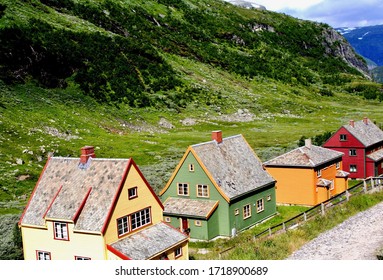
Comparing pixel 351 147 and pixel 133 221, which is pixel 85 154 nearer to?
pixel 133 221

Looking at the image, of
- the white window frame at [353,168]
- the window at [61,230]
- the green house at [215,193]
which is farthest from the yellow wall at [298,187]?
the window at [61,230]

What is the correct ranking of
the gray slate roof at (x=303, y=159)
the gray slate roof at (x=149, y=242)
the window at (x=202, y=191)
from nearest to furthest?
the gray slate roof at (x=149, y=242) < the window at (x=202, y=191) < the gray slate roof at (x=303, y=159)

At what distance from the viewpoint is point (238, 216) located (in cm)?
4616

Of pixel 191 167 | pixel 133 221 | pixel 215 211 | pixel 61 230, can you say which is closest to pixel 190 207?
pixel 215 211

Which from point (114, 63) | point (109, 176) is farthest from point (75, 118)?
point (109, 176)

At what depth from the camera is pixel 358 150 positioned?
229ft

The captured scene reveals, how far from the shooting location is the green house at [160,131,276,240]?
1766 inches

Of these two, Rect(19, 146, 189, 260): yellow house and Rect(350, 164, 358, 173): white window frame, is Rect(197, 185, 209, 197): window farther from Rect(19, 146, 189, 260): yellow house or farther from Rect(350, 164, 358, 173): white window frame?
Rect(350, 164, 358, 173): white window frame

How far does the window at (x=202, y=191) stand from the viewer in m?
46.2

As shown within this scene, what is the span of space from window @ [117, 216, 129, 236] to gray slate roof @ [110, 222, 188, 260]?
20.8 inches

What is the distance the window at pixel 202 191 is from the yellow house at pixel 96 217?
1002 centimetres

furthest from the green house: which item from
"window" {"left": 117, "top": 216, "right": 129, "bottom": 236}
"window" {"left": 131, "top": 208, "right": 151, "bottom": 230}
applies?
"window" {"left": 117, "top": 216, "right": 129, "bottom": 236}

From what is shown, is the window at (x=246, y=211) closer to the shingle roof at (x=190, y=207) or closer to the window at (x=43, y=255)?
the shingle roof at (x=190, y=207)

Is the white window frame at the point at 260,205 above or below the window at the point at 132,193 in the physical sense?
below
